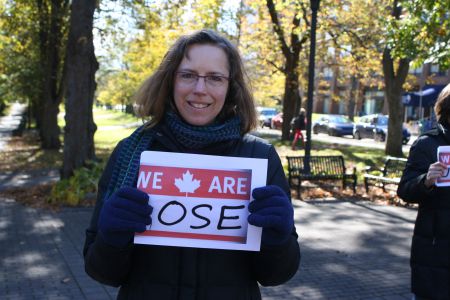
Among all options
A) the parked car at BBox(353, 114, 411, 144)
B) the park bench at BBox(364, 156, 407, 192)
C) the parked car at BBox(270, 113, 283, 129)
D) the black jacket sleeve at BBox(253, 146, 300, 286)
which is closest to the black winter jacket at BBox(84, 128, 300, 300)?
the black jacket sleeve at BBox(253, 146, 300, 286)

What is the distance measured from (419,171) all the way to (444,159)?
0.63 feet

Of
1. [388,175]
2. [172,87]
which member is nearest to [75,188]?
[388,175]

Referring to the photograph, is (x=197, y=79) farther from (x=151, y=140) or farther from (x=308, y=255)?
(x=308, y=255)

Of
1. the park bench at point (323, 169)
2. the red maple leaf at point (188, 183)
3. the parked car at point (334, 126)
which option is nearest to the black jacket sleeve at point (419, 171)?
the red maple leaf at point (188, 183)

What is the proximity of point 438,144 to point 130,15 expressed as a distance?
1682 cm

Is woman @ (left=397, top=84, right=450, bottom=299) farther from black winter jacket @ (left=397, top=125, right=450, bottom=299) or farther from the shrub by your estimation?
the shrub

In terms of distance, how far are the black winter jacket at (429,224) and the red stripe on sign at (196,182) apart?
69.7 inches

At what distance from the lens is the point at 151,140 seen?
2.10m

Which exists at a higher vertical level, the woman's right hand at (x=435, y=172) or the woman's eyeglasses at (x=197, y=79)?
the woman's eyeglasses at (x=197, y=79)

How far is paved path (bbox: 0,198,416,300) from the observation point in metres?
5.54

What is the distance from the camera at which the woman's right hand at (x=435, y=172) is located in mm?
3195

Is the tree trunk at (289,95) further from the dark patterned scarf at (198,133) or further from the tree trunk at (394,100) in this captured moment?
the dark patterned scarf at (198,133)

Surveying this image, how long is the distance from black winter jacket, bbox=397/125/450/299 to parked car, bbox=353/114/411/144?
29200mm

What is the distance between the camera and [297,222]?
29.7ft
